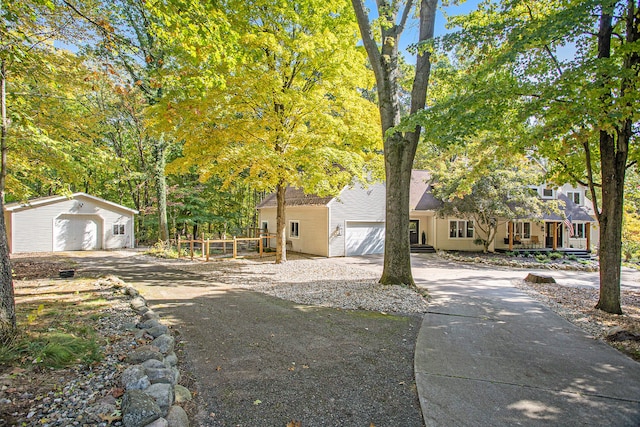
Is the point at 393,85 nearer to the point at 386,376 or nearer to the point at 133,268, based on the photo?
the point at 386,376

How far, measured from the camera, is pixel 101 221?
842 inches

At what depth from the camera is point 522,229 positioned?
21.9m

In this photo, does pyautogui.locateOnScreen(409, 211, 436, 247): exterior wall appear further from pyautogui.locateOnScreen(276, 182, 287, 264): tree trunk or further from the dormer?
pyautogui.locateOnScreen(276, 182, 287, 264): tree trunk

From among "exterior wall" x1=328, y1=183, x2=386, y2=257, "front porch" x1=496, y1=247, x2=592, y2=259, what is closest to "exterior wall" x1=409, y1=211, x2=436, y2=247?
"exterior wall" x1=328, y1=183, x2=386, y2=257

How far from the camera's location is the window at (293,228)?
20188mm

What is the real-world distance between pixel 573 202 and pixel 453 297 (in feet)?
71.2

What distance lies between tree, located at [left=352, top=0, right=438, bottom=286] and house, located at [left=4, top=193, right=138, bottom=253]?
17.4m

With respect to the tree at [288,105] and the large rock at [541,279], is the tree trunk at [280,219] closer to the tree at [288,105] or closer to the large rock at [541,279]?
the tree at [288,105]

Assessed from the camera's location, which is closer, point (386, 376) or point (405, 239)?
point (386, 376)

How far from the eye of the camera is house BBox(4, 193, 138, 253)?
734 inches

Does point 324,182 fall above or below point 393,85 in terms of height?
below

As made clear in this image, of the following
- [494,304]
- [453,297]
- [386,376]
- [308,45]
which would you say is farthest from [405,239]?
[308,45]

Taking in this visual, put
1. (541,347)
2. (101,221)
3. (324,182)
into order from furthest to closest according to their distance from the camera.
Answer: (101,221) < (324,182) < (541,347)

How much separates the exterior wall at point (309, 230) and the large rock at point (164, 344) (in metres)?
13.4
